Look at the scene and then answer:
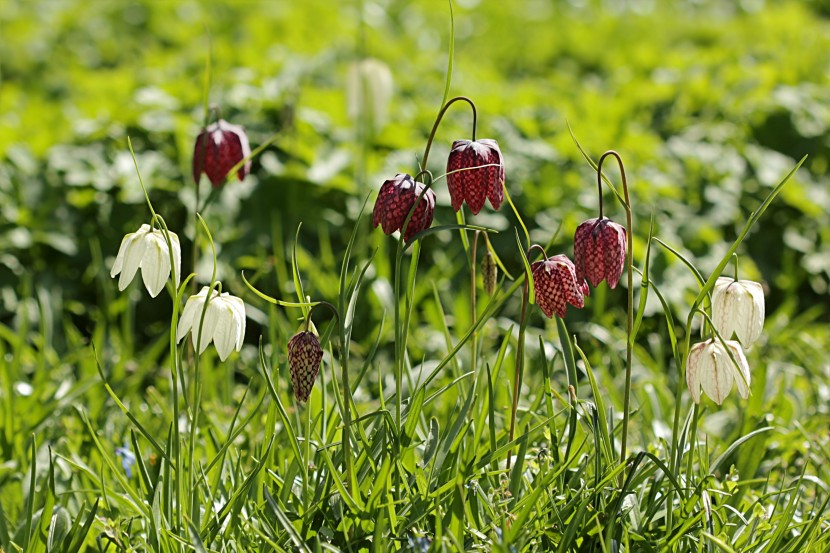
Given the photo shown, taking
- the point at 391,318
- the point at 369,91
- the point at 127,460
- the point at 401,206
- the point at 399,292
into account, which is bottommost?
the point at 391,318

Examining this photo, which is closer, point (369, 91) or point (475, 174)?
point (475, 174)

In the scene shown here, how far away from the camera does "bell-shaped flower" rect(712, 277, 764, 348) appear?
5.29 feet

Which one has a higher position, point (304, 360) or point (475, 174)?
point (475, 174)

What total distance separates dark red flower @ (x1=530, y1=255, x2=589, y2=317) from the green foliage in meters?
0.07

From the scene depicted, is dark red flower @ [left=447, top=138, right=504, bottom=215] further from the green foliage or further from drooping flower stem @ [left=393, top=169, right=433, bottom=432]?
the green foliage

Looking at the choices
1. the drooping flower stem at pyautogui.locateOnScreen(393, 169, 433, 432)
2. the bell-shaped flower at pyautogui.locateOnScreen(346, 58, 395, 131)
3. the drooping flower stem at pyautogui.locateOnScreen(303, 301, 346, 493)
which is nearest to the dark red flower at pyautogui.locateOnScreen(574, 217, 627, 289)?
the drooping flower stem at pyautogui.locateOnScreen(393, 169, 433, 432)

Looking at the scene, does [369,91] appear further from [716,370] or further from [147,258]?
[716,370]

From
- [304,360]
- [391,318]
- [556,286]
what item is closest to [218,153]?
[304,360]

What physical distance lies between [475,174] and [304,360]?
0.39m

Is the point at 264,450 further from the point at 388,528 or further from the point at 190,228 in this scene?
the point at 190,228

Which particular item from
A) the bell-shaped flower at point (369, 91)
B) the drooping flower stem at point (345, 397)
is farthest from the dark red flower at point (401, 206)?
the bell-shaped flower at point (369, 91)

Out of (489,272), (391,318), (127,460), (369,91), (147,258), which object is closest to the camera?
(147,258)

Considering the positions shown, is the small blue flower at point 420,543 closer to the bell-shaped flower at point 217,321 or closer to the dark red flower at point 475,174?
the bell-shaped flower at point 217,321

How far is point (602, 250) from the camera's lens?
163 cm
